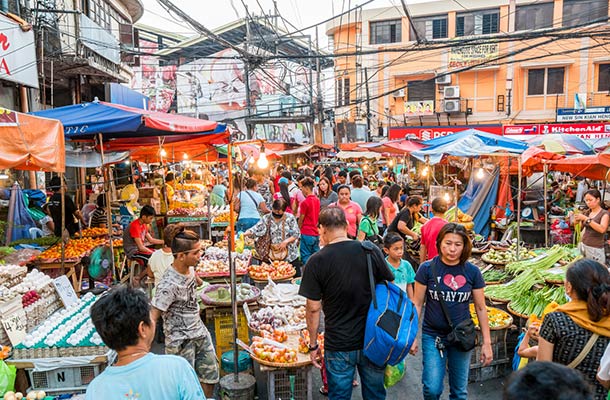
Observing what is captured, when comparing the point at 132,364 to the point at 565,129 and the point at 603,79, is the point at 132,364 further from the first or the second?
the point at 603,79

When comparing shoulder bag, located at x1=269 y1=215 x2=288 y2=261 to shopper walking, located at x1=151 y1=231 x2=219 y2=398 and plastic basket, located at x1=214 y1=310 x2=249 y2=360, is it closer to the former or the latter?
plastic basket, located at x1=214 y1=310 x2=249 y2=360

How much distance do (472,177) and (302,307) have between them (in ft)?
29.4

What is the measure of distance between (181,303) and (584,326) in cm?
320

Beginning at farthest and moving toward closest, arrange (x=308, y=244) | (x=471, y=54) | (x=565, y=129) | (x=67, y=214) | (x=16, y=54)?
1. (x=471, y=54)
2. (x=565, y=129)
3. (x=16, y=54)
4. (x=67, y=214)
5. (x=308, y=244)

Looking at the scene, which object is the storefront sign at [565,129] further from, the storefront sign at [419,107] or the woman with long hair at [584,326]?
the woman with long hair at [584,326]

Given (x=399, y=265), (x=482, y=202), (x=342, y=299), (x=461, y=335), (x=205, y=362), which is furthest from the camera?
(x=482, y=202)

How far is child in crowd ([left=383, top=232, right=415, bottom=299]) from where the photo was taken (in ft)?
15.9

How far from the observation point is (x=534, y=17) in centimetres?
2617

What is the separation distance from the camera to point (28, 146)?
13.7ft

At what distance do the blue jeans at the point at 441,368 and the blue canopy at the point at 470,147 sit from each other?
17.0ft

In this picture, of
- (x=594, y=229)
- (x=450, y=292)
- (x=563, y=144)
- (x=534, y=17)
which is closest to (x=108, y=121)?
(x=450, y=292)

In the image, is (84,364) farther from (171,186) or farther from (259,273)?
(171,186)

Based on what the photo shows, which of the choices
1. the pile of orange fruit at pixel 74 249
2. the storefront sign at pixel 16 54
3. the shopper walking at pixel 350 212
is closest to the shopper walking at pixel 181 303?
the shopper walking at pixel 350 212

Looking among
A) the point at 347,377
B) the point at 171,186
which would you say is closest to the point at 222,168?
the point at 171,186
